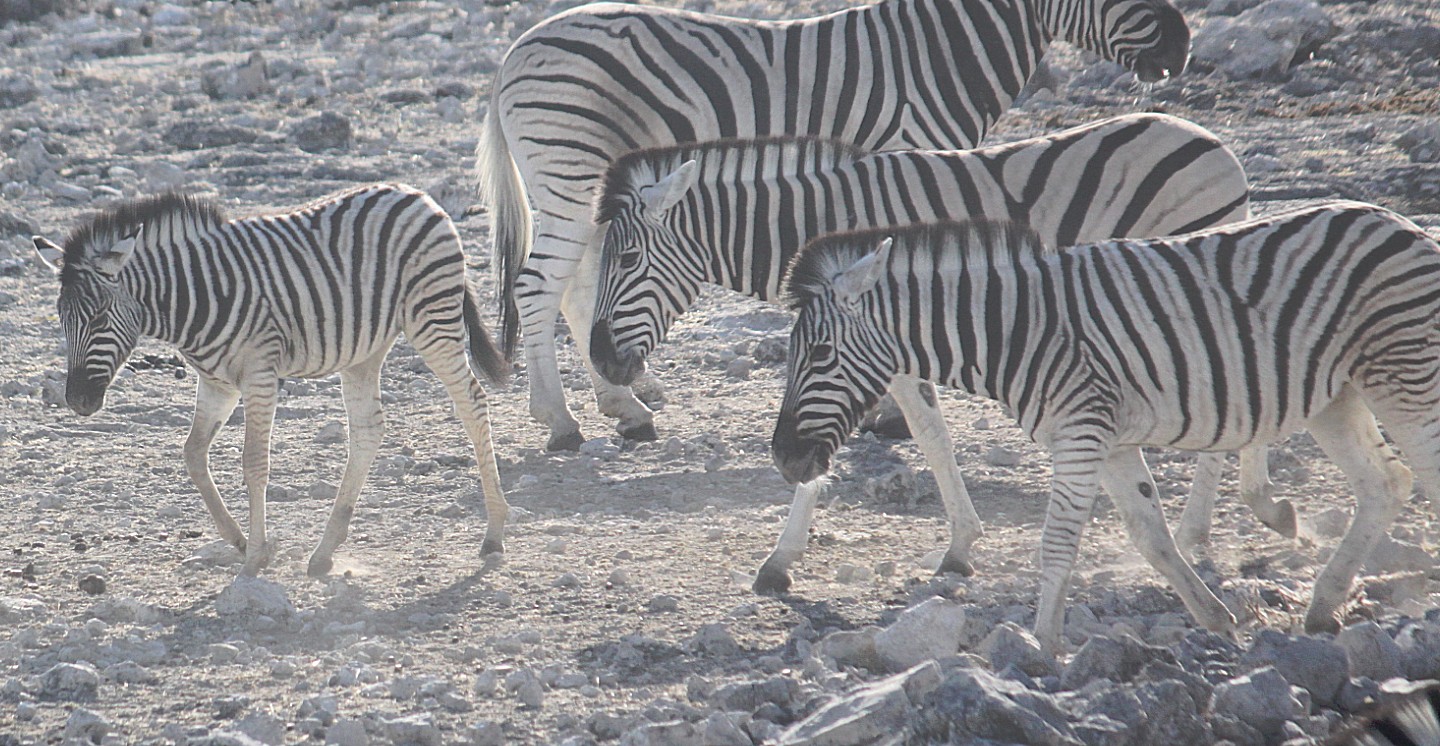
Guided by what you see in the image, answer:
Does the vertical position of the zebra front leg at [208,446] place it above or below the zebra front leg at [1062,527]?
below

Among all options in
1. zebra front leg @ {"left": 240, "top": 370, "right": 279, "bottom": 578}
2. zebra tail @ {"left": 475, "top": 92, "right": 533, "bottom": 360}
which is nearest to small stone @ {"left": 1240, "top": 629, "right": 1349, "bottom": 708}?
zebra front leg @ {"left": 240, "top": 370, "right": 279, "bottom": 578}

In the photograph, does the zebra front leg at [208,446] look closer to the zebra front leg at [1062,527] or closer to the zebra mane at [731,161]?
the zebra mane at [731,161]

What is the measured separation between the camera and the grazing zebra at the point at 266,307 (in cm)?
602

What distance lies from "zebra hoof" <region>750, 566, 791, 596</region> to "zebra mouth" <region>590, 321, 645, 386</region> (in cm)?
108

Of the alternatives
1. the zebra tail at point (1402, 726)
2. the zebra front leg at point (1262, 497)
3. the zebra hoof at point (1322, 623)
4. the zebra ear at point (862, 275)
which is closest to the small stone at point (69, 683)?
the zebra ear at point (862, 275)

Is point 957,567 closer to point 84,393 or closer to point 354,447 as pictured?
point 354,447

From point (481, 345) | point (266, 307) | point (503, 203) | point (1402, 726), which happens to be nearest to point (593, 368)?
point (481, 345)

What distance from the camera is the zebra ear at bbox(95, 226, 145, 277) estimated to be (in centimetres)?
597

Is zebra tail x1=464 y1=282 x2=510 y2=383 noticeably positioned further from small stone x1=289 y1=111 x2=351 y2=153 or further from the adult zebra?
small stone x1=289 y1=111 x2=351 y2=153

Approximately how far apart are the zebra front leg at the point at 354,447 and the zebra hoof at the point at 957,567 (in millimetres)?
2268

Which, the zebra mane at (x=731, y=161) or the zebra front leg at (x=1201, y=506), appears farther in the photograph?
the zebra mane at (x=731, y=161)

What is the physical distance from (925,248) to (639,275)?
1491mm

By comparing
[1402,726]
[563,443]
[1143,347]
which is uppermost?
[1143,347]

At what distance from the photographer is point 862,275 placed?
5.08 meters
